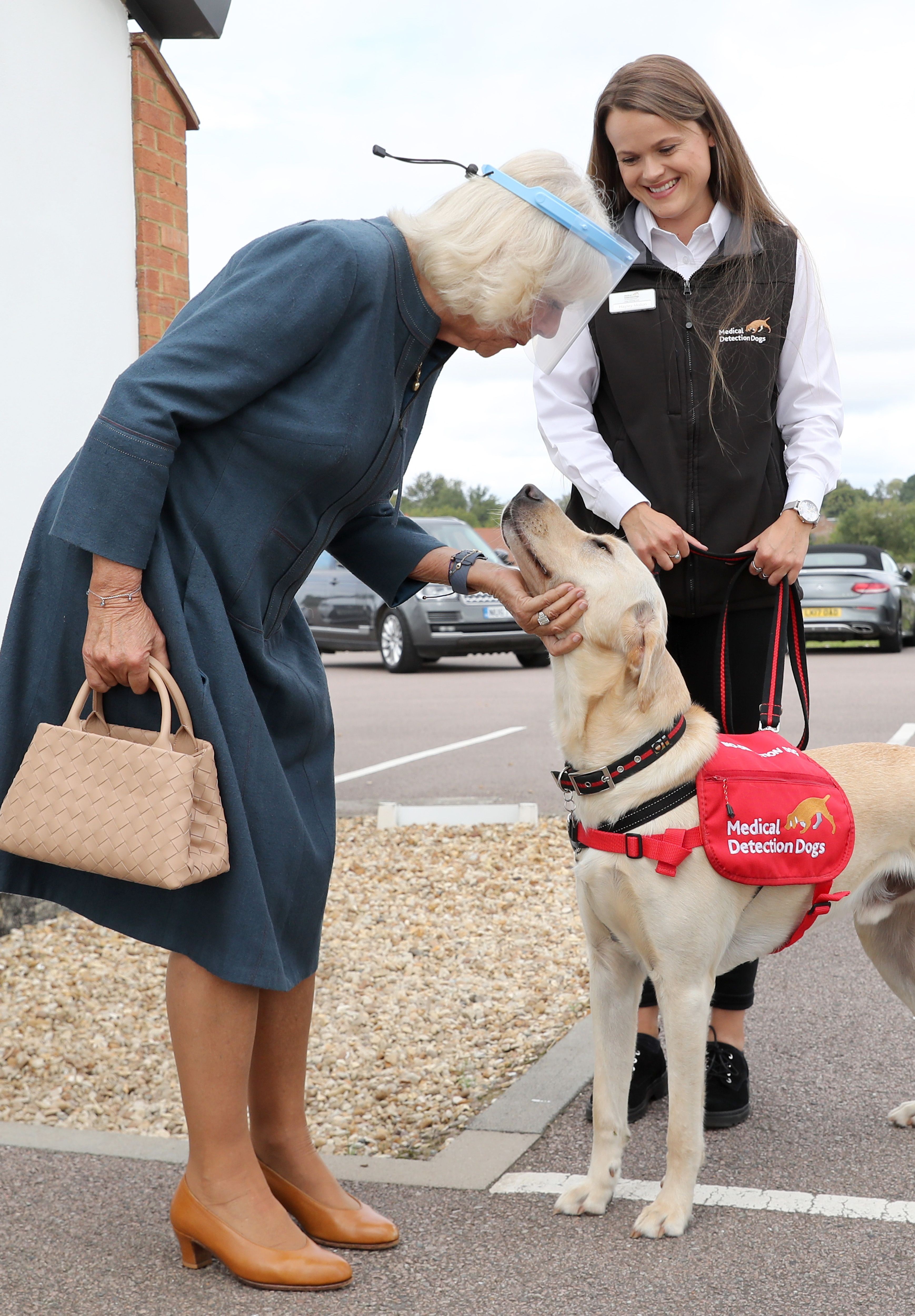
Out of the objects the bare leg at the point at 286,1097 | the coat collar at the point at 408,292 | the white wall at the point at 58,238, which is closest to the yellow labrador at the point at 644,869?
the bare leg at the point at 286,1097

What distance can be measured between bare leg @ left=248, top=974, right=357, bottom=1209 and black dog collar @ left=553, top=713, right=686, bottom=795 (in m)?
0.77

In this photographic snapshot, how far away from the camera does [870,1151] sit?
9.94 ft

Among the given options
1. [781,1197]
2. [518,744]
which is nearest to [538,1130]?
[781,1197]

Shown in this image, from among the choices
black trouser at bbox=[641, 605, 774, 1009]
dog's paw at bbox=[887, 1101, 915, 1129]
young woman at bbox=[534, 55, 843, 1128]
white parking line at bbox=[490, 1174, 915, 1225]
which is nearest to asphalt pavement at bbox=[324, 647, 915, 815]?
black trouser at bbox=[641, 605, 774, 1009]

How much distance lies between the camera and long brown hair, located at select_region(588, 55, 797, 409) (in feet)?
9.86

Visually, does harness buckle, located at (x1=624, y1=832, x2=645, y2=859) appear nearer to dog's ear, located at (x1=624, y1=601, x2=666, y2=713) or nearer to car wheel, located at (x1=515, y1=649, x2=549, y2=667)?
dog's ear, located at (x1=624, y1=601, x2=666, y2=713)

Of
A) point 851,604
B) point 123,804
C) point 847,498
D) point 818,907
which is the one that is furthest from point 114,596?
point 847,498

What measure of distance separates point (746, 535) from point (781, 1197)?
1618 millimetres

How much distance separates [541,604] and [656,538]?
0.43 metres

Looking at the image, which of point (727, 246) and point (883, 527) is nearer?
point (727, 246)

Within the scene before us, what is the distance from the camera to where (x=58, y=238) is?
4.99 meters

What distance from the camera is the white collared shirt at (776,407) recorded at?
314 centimetres

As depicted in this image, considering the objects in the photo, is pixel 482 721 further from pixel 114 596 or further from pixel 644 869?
pixel 114 596

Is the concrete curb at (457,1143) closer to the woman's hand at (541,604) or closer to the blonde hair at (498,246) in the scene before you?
the woman's hand at (541,604)
